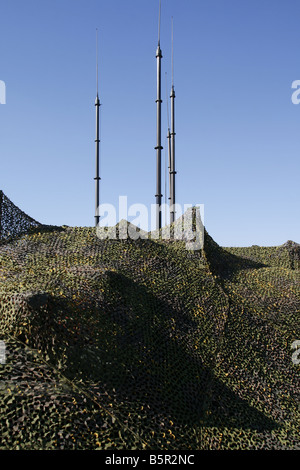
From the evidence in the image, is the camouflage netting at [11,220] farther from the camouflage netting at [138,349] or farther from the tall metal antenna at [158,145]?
the tall metal antenna at [158,145]

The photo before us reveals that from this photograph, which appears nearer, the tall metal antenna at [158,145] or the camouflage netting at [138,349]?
the camouflage netting at [138,349]

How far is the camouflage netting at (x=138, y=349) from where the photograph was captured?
7.47 meters

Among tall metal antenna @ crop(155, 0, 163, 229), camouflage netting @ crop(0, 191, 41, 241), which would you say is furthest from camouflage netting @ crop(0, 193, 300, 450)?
tall metal antenna @ crop(155, 0, 163, 229)

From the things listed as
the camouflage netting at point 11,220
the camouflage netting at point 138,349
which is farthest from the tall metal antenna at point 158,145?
the camouflage netting at point 11,220

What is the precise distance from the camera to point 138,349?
929 cm

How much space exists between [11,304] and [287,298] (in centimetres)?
750

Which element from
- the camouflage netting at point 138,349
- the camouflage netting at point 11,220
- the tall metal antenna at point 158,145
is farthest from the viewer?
the tall metal antenna at point 158,145

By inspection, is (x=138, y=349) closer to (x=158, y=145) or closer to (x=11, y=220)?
(x=11, y=220)

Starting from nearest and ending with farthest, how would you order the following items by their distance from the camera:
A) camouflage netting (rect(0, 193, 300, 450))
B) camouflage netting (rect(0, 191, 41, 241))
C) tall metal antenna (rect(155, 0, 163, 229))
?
camouflage netting (rect(0, 193, 300, 450)) → camouflage netting (rect(0, 191, 41, 241)) → tall metal antenna (rect(155, 0, 163, 229))

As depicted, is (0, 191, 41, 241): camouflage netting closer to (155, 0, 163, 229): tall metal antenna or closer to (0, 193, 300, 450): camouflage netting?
(0, 193, 300, 450): camouflage netting

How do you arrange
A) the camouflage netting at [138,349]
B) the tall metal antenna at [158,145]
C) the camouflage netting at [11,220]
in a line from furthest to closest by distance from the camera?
the tall metal antenna at [158,145] → the camouflage netting at [11,220] → the camouflage netting at [138,349]

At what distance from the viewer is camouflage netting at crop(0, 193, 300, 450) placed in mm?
7473

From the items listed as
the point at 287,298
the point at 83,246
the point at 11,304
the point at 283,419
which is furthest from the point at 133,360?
the point at 287,298
